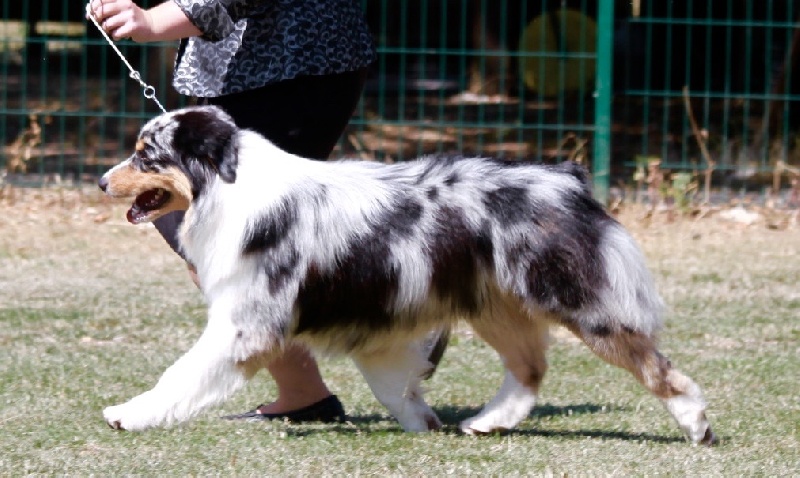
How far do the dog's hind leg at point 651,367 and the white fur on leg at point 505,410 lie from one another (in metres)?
0.42

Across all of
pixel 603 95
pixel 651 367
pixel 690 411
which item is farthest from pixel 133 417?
pixel 603 95

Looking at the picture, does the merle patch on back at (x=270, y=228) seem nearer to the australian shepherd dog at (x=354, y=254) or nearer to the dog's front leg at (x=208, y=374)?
the australian shepherd dog at (x=354, y=254)

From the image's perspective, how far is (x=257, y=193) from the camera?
14.5ft

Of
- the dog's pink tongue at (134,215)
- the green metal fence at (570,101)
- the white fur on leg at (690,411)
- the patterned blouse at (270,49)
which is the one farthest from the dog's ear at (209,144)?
the green metal fence at (570,101)

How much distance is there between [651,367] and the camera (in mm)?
4520

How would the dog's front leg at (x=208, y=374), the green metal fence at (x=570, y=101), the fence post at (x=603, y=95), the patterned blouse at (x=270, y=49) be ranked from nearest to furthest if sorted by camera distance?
1. the dog's front leg at (x=208, y=374)
2. the patterned blouse at (x=270, y=49)
3. the fence post at (x=603, y=95)
4. the green metal fence at (x=570, y=101)

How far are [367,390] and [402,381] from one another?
83 cm

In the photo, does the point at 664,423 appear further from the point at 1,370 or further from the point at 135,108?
Answer: the point at 135,108

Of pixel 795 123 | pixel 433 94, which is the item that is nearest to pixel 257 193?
pixel 795 123

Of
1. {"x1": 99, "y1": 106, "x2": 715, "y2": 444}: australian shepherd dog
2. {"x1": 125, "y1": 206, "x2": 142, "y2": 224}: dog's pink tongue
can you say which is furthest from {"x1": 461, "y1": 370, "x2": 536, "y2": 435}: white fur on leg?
{"x1": 125, "y1": 206, "x2": 142, "y2": 224}: dog's pink tongue

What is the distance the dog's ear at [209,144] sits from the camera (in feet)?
14.5

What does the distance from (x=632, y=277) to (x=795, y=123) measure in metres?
7.89

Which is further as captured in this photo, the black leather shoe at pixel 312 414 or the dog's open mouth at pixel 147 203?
the black leather shoe at pixel 312 414

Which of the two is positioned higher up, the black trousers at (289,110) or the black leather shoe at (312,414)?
the black trousers at (289,110)
